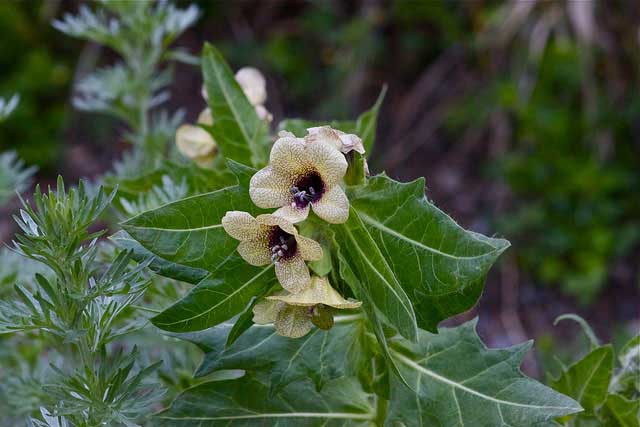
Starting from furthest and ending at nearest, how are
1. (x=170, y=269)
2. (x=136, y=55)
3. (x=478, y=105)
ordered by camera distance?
(x=478, y=105), (x=136, y=55), (x=170, y=269)

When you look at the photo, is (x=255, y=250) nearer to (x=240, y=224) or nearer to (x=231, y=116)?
(x=240, y=224)

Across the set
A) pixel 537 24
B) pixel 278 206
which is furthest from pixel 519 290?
pixel 278 206

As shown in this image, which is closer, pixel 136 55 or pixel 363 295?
pixel 363 295

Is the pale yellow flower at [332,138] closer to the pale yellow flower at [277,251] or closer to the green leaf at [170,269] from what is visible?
the pale yellow flower at [277,251]

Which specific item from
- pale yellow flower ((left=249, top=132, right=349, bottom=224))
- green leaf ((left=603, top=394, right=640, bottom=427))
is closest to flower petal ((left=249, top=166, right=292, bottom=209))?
pale yellow flower ((left=249, top=132, right=349, bottom=224))

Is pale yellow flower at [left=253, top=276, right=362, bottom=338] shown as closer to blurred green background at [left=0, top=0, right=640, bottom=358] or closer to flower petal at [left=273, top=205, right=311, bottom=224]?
flower petal at [left=273, top=205, right=311, bottom=224]

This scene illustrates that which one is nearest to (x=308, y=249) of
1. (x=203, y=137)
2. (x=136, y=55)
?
(x=203, y=137)

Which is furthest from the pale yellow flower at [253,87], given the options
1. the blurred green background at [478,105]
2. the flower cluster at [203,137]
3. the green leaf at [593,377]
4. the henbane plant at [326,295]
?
the blurred green background at [478,105]
